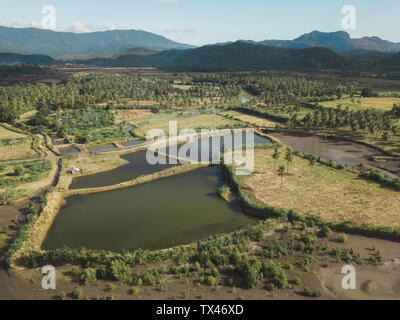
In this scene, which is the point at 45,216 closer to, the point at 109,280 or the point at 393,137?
the point at 109,280

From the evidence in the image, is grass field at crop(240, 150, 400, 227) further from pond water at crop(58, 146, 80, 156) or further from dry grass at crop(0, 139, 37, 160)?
dry grass at crop(0, 139, 37, 160)

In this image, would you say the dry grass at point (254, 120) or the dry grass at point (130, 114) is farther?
the dry grass at point (130, 114)

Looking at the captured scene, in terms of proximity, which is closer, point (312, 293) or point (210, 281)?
point (312, 293)

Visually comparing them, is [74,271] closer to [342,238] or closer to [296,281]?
[296,281]

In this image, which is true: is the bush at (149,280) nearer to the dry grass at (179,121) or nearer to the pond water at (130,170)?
the pond water at (130,170)

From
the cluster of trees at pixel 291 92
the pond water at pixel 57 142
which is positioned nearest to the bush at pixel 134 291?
the pond water at pixel 57 142

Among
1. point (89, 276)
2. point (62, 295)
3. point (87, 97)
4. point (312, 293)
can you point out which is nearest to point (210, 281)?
point (312, 293)

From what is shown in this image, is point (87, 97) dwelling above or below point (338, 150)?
above
